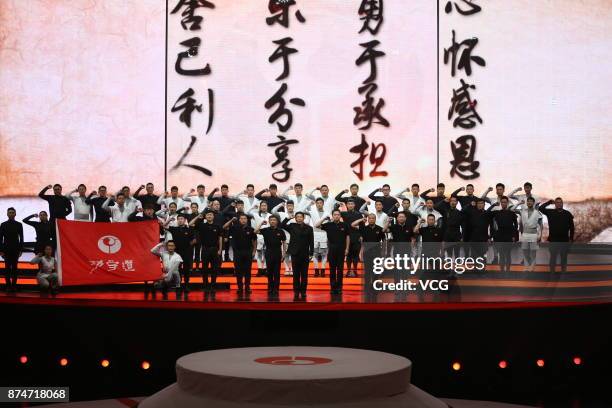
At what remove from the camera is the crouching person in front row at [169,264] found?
31.7ft

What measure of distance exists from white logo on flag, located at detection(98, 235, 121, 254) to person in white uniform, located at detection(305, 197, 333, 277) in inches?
138

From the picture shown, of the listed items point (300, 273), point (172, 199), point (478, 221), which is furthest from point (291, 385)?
point (172, 199)

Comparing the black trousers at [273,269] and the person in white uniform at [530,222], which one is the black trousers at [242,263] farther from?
the person in white uniform at [530,222]

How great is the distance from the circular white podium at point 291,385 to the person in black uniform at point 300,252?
3.75m

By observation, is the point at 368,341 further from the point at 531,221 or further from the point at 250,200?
the point at 250,200

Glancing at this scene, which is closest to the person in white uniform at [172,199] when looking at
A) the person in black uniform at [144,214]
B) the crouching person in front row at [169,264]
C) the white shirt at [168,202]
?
the white shirt at [168,202]

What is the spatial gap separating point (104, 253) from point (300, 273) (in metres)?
2.59

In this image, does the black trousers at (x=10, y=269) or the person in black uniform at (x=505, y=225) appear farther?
the person in black uniform at (x=505, y=225)

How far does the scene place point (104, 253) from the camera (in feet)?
31.4

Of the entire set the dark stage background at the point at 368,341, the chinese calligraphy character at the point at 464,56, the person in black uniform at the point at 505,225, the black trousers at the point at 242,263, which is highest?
the chinese calligraphy character at the point at 464,56

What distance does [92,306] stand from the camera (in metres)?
8.79

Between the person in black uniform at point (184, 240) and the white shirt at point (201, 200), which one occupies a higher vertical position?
the white shirt at point (201, 200)

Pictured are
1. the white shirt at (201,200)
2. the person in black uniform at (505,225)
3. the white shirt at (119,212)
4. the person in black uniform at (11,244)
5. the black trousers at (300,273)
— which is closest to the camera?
the black trousers at (300,273)

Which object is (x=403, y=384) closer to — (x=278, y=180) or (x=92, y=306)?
(x=92, y=306)
